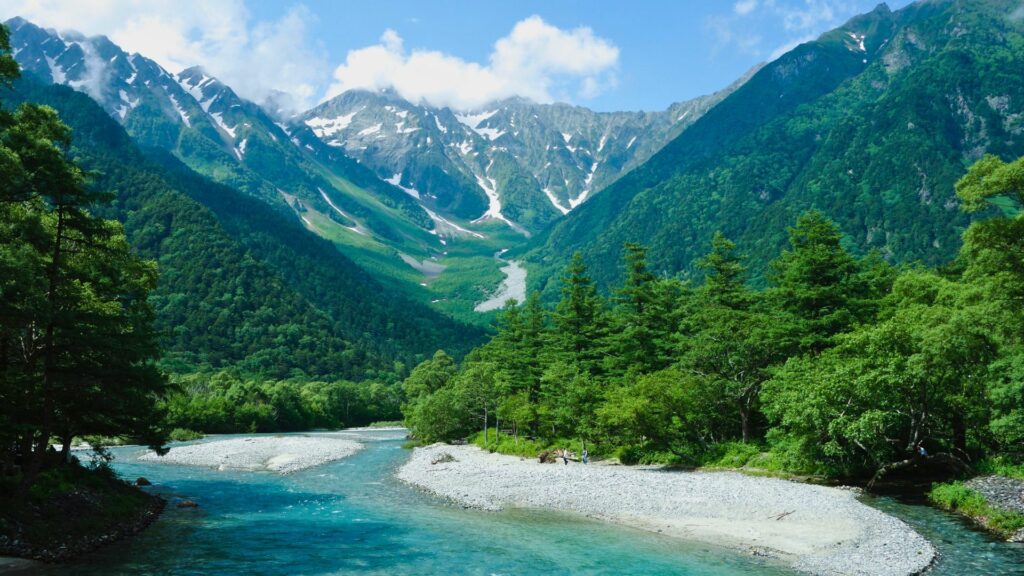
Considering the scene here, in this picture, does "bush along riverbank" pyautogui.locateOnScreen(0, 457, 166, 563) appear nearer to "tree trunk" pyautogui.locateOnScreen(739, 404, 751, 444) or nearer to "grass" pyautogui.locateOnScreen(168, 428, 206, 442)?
"tree trunk" pyautogui.locateOnScreen(739, 404, 751, 444)

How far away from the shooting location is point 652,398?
150 ft

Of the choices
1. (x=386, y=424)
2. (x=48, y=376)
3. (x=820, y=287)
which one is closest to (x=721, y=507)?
(x=820, y=287)

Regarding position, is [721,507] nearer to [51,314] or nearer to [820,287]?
[820,287]

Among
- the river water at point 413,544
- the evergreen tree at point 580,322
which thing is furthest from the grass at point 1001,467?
the evergreen tree at point 580,322

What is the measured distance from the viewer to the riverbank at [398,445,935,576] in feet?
74.8

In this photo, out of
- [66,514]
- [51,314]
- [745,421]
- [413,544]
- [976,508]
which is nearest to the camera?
[51,314]

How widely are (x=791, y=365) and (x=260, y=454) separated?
54.9 metres

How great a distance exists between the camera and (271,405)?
11725cm

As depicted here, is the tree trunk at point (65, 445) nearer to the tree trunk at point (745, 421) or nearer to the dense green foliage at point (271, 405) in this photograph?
the tree trunk at point (745, 421)

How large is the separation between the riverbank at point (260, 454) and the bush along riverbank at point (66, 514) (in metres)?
22.7

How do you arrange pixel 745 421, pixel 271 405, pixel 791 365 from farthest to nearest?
pixel 271 405, pixel 745 421, pixel 791 365

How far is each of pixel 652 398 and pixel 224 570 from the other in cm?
3206

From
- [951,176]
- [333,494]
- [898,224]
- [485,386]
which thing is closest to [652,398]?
[333,494]

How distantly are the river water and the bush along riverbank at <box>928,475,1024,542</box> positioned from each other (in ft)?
3.51
